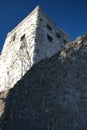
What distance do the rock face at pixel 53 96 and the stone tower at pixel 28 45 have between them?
3900 mm

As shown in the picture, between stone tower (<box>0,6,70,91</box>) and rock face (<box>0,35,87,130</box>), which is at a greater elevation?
stone tower (<box>0,6,70,91</box>)

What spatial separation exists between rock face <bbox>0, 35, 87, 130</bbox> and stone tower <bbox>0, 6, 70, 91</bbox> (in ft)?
12.8

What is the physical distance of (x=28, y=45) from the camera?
995 cm

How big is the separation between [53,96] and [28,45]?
247 inches

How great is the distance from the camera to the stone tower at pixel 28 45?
9.29 metres

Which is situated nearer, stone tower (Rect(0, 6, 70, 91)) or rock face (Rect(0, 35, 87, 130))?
rock face (Rect(0, 35, 87, 130))

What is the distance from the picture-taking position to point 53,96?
3971 mm

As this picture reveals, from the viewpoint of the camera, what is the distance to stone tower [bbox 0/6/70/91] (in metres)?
9.29

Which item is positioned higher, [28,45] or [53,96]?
[28,45]

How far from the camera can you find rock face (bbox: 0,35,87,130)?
3.44 m

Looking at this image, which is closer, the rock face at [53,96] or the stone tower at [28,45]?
the rock face at [53,96]

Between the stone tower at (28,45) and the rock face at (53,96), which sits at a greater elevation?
the stone tower at (28,45)

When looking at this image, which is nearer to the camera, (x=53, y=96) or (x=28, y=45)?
(x=53, y=96)

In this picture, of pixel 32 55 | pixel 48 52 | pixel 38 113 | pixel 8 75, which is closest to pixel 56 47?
pixel 48 52
